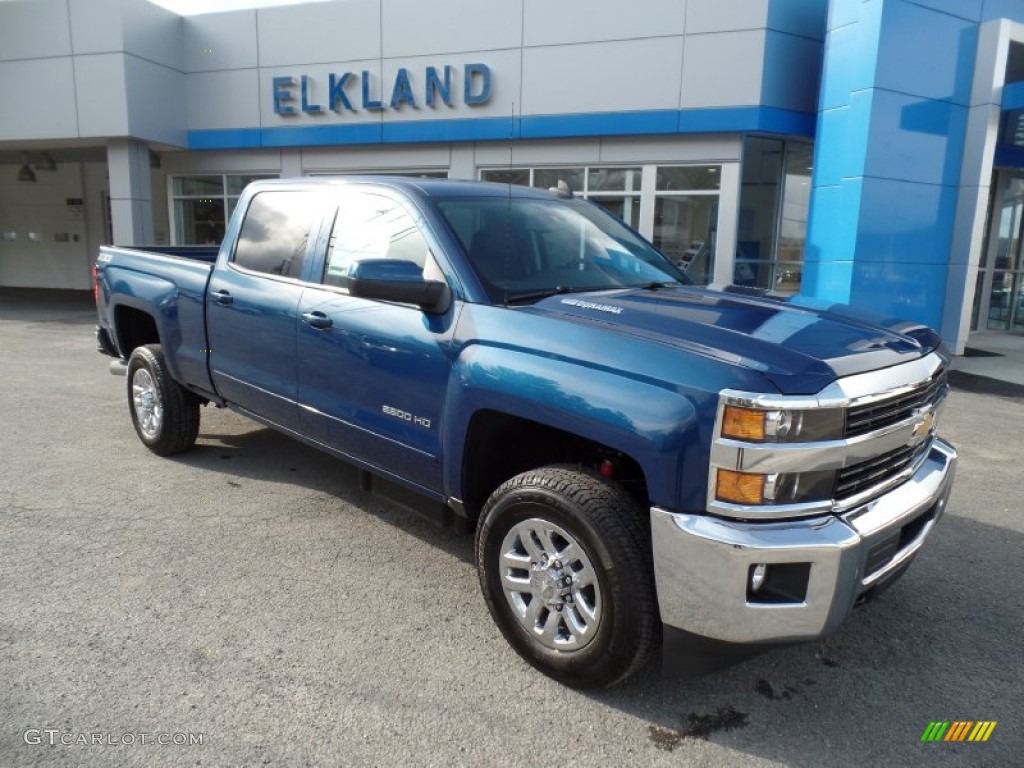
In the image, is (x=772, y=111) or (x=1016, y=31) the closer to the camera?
(x=1016, y=31)

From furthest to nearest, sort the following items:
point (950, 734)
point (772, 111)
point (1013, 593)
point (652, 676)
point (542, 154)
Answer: point (542, 154)
point (772, 111)
point (1013, 593)
point (652, 676)
point (950, 734)

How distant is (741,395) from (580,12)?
499 inches

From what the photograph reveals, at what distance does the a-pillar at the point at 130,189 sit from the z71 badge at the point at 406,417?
1501 centimetres

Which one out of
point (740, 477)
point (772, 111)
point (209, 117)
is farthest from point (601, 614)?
point (209, 117)

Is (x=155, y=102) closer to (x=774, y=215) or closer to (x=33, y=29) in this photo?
(x=33, y=29)

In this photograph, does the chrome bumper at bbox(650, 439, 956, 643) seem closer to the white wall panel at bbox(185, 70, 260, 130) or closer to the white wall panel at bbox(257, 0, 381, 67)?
the white wall panel at bbox(257, 0, 381, 67)

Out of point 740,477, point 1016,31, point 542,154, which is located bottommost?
point 740,477

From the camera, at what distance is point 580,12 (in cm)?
1314

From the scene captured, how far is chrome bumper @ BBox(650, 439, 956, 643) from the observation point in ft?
7.69

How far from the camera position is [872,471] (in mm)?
2746

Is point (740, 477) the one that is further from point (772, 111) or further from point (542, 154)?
point (542, 154)

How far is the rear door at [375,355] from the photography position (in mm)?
3299

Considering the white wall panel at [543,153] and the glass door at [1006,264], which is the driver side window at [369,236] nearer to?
the white wall panel at [543,153]

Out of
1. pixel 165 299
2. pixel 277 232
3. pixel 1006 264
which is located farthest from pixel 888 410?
pixel 1006 264
